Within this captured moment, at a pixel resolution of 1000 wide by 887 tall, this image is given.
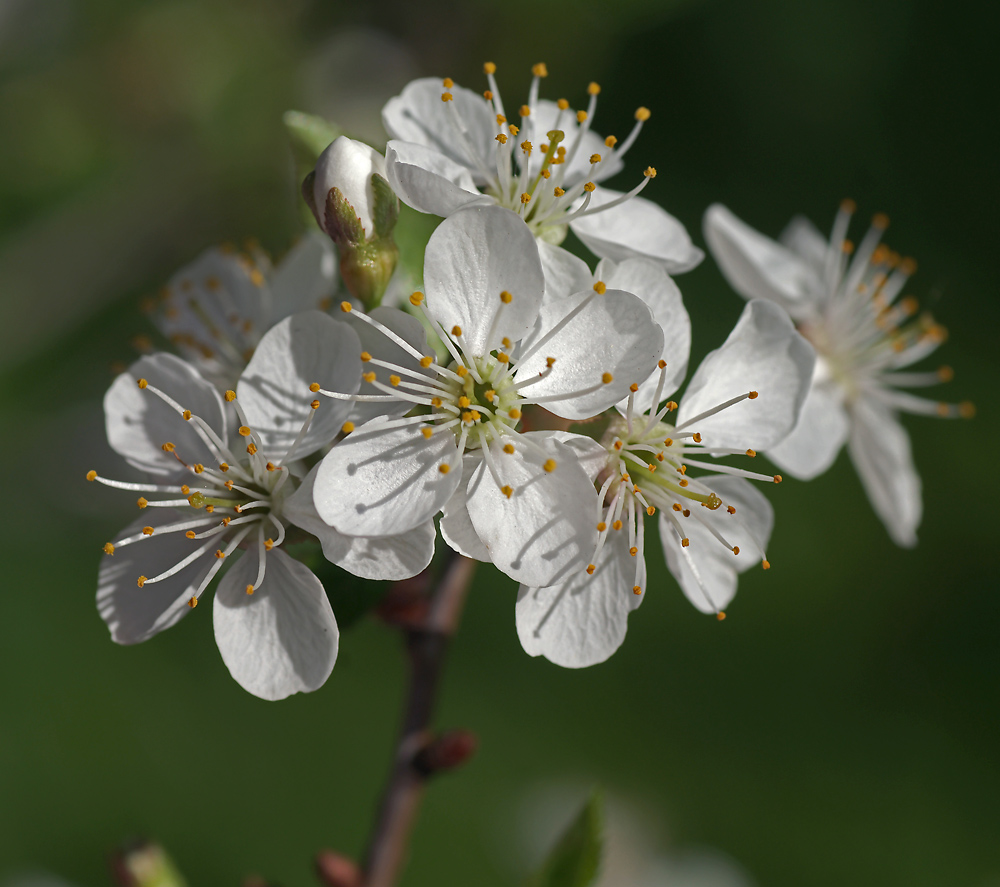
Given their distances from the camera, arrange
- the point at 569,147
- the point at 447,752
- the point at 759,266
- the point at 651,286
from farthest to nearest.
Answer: the point at 759,266, the point at 569,147, the point at 447,752, the point at 651,286

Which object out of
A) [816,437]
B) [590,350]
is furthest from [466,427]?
[816,437]

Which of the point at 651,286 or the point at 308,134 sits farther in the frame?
the point at 308,134

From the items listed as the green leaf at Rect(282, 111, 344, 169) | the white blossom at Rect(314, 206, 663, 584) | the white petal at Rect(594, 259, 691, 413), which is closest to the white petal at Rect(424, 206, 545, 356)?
the white blossom at Rect(314, 206, 663, 584)

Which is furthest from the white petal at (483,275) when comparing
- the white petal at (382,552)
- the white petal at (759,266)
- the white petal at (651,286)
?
the white petal at (759,266)

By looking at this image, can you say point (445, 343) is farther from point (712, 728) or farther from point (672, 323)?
point (712, 728)

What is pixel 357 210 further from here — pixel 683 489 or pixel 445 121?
pixel 683 489

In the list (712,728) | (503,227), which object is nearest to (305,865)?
(712,728)

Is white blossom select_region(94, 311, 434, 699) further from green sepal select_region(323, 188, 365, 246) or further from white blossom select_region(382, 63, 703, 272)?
white blossom select_region(382, 63, 703, 272)
